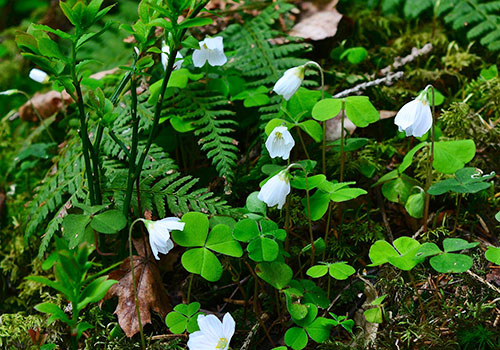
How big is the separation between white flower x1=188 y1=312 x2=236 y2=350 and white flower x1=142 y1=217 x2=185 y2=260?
0.26 metres

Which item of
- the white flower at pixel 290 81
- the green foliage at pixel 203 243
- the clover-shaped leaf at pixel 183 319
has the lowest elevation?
the clover-shaped leaf at pixel 183 319

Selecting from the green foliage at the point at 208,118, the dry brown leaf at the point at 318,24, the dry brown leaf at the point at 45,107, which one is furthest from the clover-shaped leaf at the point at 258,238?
the dry brown leaf at the point at 45,107

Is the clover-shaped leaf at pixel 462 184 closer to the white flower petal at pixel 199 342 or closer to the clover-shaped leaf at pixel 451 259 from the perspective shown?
the clover-shaped leaf at pixel 451 259

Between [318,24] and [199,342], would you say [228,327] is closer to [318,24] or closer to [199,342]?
[199,342]

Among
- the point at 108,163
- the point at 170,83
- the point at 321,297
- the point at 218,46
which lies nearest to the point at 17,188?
the point at 108,163

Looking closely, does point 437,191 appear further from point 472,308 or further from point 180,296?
point 180,296

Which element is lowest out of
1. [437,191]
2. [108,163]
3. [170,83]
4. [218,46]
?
[437,191]

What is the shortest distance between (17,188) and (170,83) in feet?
4.05

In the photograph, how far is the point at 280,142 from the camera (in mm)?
1774

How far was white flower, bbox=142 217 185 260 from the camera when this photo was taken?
1.55m

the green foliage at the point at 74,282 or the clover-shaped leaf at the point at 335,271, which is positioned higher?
the green foliage at the point at 74,282

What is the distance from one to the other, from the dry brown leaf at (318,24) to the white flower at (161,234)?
1.59 metres

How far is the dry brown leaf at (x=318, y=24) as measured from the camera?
9.16 feet

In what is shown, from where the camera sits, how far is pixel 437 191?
5.97 ft
